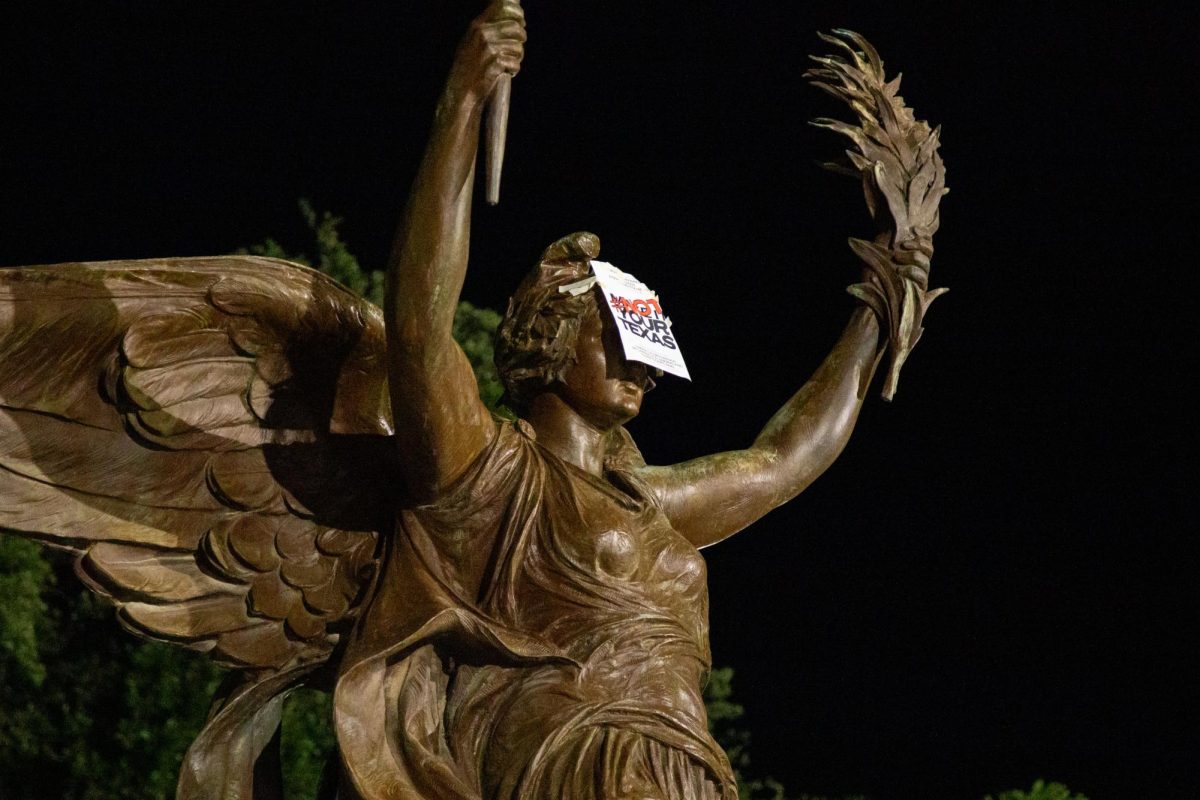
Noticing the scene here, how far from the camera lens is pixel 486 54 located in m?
2.77

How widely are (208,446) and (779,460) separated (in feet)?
3.24

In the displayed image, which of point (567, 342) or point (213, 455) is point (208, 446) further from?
point (567, 342)

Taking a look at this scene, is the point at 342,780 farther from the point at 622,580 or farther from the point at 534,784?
the point at 622,580

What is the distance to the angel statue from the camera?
2893mm

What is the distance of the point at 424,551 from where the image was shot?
118 inches

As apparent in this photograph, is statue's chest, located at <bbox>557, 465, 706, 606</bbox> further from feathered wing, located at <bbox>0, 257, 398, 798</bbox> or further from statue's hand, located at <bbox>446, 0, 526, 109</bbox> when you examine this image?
statue's hand, located at <bbox>446, 0, 526, 109</bbox>

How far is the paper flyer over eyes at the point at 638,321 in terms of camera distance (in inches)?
125

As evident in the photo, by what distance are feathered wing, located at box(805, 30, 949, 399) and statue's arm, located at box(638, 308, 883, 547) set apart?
0.05 m

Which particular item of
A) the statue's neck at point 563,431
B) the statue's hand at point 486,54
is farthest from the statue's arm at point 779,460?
the statue's hand at point 486,54

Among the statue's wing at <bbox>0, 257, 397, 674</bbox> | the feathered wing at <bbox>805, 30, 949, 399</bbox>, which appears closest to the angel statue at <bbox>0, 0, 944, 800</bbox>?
the statue's wing at <bbox>0, 257, 397, 674</bbox>

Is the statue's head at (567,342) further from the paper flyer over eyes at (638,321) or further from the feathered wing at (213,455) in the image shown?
the feathered wing at (213,455)

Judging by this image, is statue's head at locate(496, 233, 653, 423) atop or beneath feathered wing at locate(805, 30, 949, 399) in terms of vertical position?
beneath

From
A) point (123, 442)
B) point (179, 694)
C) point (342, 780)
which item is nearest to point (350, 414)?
point (123, 442)

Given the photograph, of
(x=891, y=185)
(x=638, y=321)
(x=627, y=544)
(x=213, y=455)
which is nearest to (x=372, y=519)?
(x=213, y=455)
